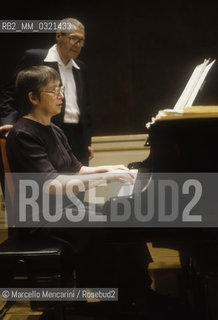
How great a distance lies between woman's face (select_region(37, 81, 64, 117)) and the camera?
188cm

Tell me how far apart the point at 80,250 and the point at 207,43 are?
2685 millimetres

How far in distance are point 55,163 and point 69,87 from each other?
3.90 ft

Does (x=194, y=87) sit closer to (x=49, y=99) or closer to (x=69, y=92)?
(x=49, y=99)

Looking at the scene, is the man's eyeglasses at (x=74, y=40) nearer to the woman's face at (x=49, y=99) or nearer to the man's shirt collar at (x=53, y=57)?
the man's shirt collar at (x=53, y=57)

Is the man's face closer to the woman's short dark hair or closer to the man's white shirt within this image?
the man's white shirt

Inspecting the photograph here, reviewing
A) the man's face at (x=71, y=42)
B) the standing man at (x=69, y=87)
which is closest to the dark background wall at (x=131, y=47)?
the standing man at (x=69, y=87)

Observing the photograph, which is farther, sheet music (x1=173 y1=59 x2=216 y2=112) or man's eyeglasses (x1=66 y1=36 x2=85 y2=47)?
man's eyeglasses (x1=66 y1=36 x2=85 y2=47)

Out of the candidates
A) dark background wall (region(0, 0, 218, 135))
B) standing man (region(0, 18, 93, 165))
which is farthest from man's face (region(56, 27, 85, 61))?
dark background wall (region(0, 0, 218, 135))

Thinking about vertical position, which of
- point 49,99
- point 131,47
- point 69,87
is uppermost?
point 131,47

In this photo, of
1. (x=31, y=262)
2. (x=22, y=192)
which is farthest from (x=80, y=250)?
(x=22, y=192)

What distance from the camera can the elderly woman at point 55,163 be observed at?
71.2 inches

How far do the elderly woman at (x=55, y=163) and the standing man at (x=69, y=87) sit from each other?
2.85 feet

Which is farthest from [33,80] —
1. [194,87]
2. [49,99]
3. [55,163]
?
[194,87]

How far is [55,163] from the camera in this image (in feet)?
6.48
